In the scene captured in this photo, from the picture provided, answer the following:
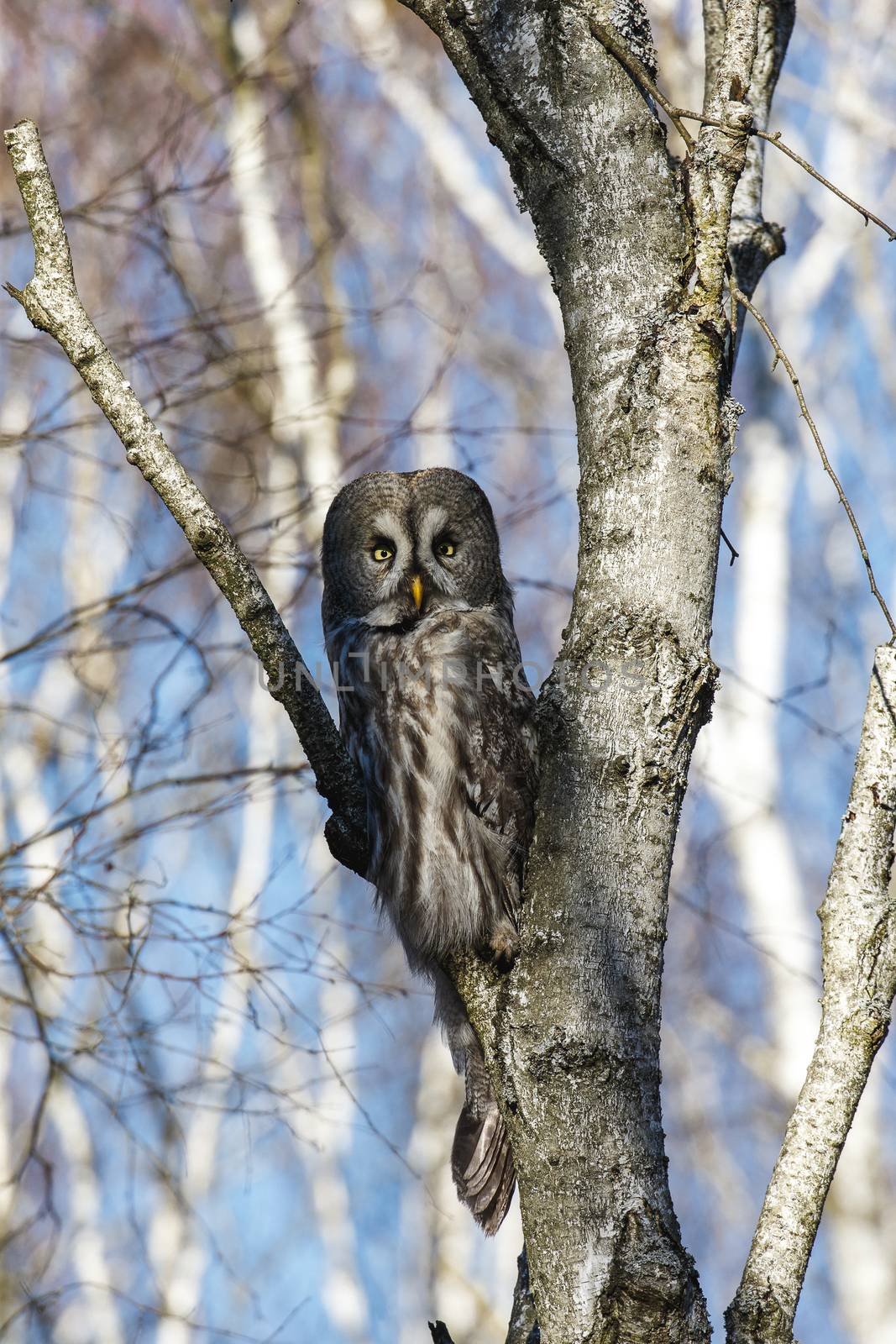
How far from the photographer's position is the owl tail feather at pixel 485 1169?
9.06ft

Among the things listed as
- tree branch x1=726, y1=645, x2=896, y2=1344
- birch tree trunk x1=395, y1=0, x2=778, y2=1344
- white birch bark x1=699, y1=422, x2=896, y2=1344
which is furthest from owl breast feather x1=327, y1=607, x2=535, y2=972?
white birch bark x1=699, y1=422, x2=896, y2=1344

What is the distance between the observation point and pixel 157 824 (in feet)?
11.8

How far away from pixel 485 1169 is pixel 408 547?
144 centimetres

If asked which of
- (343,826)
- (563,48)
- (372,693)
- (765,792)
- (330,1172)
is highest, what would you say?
(765,792)

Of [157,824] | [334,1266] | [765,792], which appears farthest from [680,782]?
[334,1266]

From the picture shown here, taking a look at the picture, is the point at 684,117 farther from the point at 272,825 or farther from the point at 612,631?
the point at 272,825

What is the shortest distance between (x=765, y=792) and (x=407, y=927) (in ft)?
14.9

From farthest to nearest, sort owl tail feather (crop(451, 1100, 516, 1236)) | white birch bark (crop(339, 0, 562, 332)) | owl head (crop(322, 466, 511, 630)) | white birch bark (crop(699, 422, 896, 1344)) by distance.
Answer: white birch bark (crop(339, 0, 562, 332)) → white birch bark (crop(699, 422, 896, 1344)) → owl head (crop(322, 466, 511, 630)) → owl tail feather (crop(451, 1100, 516, 1236))

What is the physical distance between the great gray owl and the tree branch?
2.28ft

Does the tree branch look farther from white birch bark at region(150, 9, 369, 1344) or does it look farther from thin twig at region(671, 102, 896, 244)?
white birch bark at region(150, 9, 369, 1344)

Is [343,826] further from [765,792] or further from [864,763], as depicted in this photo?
[765,792]

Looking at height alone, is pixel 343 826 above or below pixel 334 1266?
below

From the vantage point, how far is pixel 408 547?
327cm

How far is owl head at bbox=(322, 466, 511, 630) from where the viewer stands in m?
3.23
